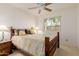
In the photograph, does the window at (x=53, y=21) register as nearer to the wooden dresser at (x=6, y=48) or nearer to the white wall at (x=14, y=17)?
the white wall at (x=14, y=17)

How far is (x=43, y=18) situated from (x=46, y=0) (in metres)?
0.25

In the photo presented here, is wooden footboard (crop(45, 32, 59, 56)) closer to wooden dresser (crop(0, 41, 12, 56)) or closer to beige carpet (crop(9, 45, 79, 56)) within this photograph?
beige carpet (crop(9, 45, 79, 56))

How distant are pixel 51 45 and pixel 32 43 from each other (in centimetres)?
26

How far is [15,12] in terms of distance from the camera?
1534 millimetres

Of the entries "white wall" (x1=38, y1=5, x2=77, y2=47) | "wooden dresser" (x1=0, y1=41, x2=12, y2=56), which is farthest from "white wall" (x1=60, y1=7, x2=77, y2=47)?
"wooden dresser" (x1=0, y1=41, x2=12, y2=56)

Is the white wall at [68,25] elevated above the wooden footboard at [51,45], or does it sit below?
above

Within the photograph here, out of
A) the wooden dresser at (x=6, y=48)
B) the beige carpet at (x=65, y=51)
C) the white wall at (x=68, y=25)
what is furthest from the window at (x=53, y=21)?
the wooden dresser at (x=6, y=48)

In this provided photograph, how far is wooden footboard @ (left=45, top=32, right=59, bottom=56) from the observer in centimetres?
149

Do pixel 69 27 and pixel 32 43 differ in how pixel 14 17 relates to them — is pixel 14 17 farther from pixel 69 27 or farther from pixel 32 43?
pixel 69 27

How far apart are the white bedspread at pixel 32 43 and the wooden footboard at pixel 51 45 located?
0.04m

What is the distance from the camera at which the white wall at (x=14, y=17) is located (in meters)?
1.51

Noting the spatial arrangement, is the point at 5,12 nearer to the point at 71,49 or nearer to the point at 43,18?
the point at 43,18

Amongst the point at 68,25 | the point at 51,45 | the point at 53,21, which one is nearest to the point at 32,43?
the point at 51,45

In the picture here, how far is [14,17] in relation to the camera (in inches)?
60.7
